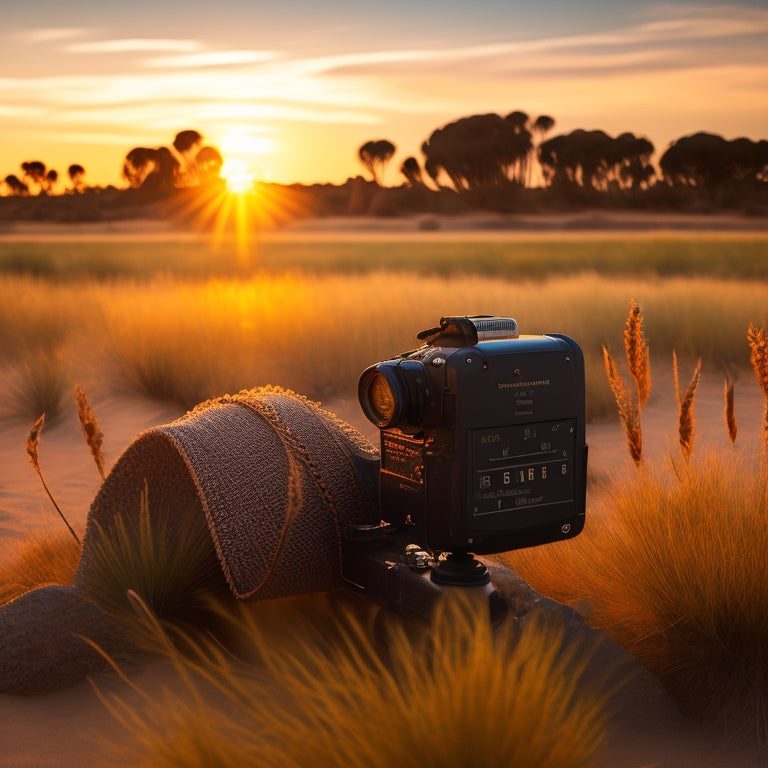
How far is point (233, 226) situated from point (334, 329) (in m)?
44.8

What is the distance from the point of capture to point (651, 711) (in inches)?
110

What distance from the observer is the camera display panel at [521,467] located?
9.11ft

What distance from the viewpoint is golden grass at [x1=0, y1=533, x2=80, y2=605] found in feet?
12.6

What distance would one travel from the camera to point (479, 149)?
218ft

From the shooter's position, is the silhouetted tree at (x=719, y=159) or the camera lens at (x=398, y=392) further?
the silhouetted tree at (x=719, y=159)

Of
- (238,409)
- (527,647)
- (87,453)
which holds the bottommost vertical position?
(87,453)

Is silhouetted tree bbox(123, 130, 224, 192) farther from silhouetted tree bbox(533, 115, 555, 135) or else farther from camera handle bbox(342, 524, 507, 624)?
camera handle bbox(342, 524, 507, 624)

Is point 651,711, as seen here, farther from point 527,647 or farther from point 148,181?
point 148,181

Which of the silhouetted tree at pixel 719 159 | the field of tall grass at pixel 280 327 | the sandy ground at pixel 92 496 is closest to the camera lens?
the sandy ground at pixel 92 496

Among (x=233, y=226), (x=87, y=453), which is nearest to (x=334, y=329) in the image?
(x=87, y=453)

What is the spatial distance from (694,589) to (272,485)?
4.37ft

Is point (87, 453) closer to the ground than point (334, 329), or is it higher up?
closer to the ground

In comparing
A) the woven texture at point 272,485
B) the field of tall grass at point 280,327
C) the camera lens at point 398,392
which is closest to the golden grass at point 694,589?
the woven texture at point 272,485

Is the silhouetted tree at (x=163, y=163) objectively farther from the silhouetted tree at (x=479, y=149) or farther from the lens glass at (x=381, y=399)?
the lens glass at (x=381, y=399)
